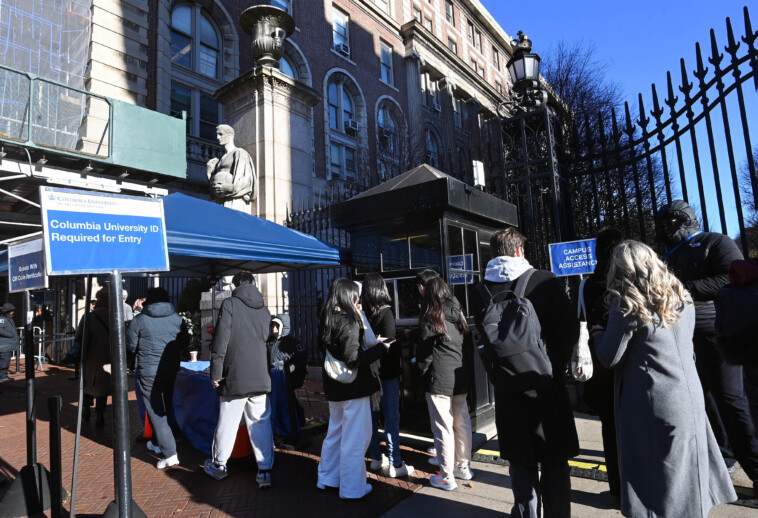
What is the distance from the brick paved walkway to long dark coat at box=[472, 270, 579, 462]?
1352mm

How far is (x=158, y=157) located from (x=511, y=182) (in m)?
9.24

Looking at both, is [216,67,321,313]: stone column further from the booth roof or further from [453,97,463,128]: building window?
[453,97,463,128]: building window

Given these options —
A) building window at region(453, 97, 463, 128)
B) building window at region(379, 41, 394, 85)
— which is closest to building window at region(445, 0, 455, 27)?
building window at region(453, 97, 463, 128)

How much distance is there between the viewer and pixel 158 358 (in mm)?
4645

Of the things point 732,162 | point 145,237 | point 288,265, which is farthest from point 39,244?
point 732,162

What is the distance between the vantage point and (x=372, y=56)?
83.5 feet

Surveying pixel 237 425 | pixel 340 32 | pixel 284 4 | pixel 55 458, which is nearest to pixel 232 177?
pixel 237 425

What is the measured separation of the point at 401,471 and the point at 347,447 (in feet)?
2.44

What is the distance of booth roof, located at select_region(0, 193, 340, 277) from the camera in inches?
188

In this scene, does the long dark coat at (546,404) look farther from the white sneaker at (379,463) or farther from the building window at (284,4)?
the building window at (284,4)

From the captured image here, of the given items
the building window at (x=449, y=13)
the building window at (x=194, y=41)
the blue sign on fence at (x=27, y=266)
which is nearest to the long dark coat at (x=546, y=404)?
the blue sign on fence at (x=27, y=266)

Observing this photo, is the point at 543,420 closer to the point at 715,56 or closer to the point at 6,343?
the point at 715,56

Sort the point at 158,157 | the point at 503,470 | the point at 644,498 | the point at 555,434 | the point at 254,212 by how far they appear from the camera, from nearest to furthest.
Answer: the point at 644,498 < the point at 555,434 < the point at 503,470 < the point at 254,212 < the point at 158,157

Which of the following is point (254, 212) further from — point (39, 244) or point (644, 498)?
point (644, 498)
